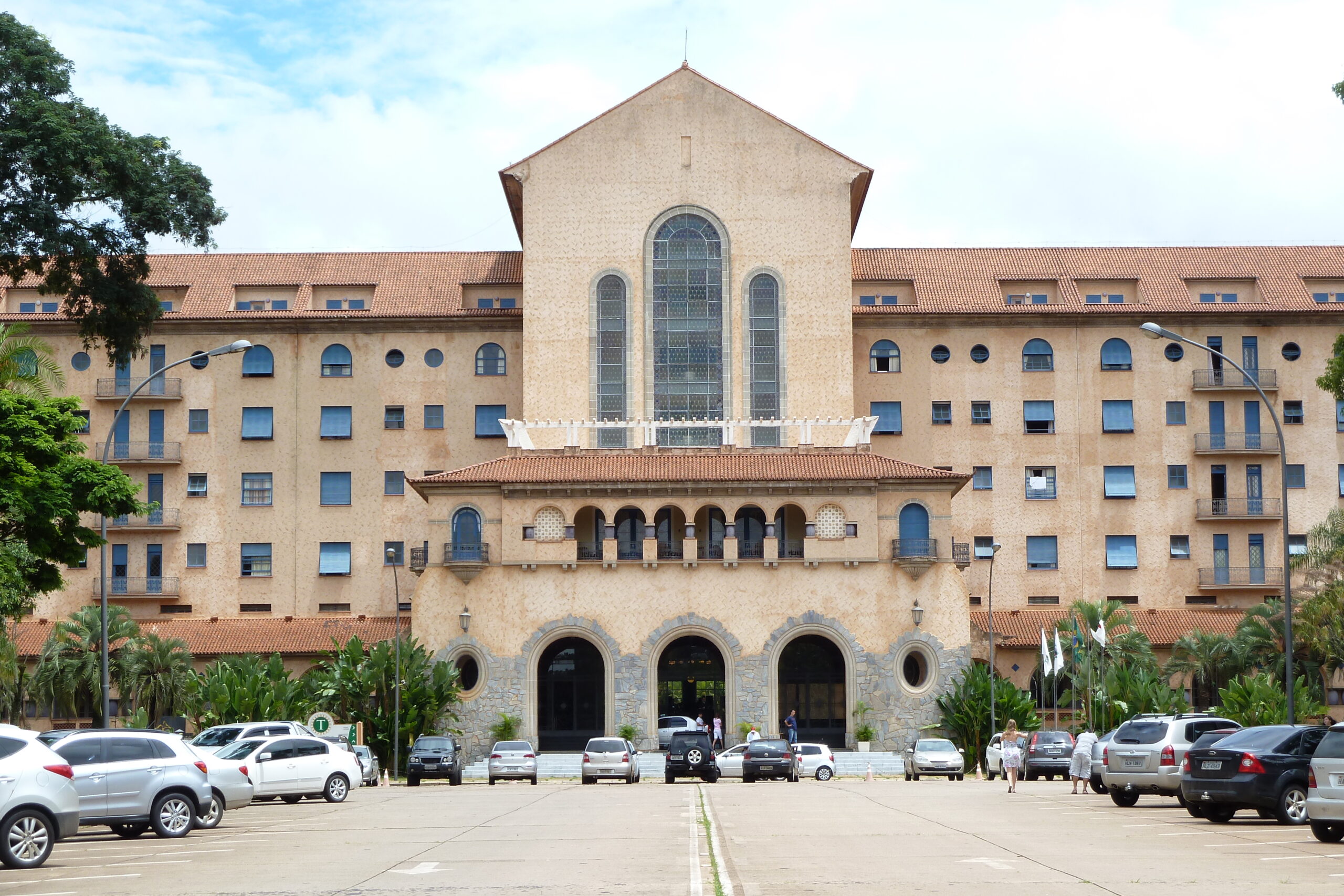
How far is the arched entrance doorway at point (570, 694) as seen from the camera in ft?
204

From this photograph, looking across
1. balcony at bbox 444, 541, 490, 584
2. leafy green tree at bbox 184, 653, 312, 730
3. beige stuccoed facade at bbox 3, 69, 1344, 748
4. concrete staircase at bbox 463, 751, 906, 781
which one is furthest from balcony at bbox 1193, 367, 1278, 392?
leafy green tree at bbox 184, 653, 312, 730

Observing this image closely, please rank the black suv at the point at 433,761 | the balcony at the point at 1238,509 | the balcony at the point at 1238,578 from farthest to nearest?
the balcony at the point at 1238,509 < the balcony at the point at 1238,578 < the black suv at the point at 433,761

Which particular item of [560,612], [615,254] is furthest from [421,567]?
[615,254]

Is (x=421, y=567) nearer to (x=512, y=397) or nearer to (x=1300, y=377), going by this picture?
(x=512, y=397)

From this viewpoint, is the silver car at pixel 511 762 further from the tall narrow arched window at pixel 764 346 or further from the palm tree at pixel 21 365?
the tall narrow arched window at pixel 764 346

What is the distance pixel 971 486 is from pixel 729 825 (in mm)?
47727

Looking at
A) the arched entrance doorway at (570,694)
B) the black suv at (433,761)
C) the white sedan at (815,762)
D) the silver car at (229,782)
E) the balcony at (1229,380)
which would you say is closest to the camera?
the silver car at (229,782)

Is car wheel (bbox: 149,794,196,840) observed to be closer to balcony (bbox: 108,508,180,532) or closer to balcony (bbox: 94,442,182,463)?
balcony (bbox: 108,508,180,532)

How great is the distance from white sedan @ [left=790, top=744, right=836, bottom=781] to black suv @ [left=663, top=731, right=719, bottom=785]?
16.2ft

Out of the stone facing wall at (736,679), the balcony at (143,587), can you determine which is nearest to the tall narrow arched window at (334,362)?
the balcony at (143,587)

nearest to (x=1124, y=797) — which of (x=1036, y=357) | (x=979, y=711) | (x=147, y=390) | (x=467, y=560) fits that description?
(x=979, y=711)

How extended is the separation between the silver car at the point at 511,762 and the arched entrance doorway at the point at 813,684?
14.0 metres

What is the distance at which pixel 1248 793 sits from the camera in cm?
2445

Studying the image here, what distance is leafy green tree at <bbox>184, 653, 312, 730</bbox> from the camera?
53.3m
